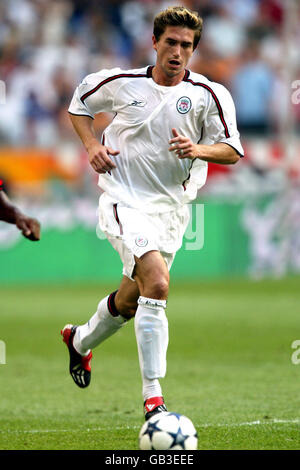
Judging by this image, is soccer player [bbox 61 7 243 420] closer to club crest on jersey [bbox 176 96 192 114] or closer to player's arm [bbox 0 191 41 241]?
club crest on jersey [bbox 176 96 192 114]

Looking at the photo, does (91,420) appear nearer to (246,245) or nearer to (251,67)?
(246,245)

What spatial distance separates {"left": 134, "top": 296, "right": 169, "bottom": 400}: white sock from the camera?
5168 mm

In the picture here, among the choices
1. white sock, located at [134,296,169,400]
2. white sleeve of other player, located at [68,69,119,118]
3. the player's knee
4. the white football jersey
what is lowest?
white sock, located at [134,296,169,400]

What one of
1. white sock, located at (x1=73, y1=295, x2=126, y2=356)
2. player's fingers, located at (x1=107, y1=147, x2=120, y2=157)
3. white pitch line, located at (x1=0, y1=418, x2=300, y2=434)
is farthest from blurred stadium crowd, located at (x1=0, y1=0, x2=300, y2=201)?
white pitch line, located at (x1=0, y1=418, x2=300, y2=434)

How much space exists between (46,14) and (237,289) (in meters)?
7.91

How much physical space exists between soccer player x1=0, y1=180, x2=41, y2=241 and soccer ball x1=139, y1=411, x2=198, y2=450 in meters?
1.87

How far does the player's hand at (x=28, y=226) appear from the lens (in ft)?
19.4

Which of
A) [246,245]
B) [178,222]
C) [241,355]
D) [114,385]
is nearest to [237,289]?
[246,245]

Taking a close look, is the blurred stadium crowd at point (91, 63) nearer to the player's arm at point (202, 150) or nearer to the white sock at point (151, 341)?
the player's arm at point (202, 150)

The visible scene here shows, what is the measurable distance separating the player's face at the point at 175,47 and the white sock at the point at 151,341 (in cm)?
139
